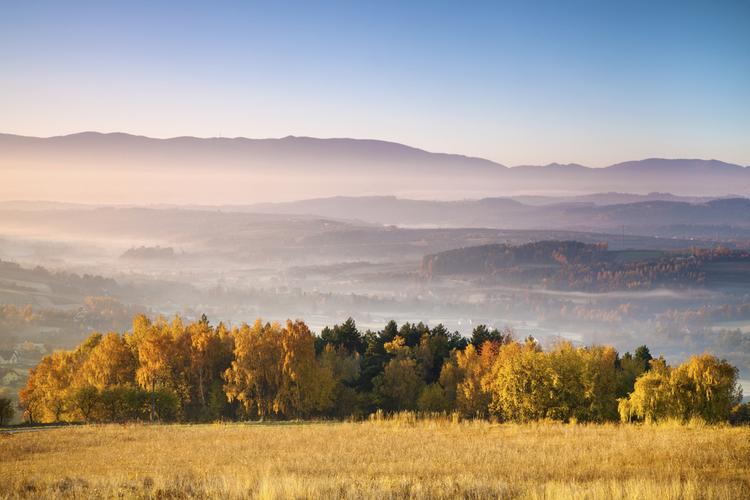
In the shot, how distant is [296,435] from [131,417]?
28768 millimetres

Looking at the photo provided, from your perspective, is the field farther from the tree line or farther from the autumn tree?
the autumn tree

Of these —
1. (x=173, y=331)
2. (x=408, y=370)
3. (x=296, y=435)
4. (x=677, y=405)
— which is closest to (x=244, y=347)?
(x=173, y=331)

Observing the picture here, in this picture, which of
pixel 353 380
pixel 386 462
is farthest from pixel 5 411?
pixel 386 462

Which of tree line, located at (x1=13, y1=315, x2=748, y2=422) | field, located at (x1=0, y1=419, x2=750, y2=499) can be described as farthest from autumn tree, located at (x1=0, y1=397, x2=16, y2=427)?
field, located at (x1=0, y1=419, x2=750, y2=499)

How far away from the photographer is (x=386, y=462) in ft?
99.9

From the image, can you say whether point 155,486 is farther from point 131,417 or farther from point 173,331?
point 173,331

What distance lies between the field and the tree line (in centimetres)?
1330

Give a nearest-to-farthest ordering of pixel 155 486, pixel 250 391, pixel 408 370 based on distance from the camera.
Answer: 1. pixel 155 486
2. pixel 250 391
3. pixel 408 370

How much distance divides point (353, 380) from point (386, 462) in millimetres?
60578

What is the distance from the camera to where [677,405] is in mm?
49031

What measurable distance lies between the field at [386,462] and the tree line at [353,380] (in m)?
13.3

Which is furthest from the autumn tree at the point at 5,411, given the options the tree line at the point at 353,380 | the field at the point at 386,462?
the field at the point at 386,462

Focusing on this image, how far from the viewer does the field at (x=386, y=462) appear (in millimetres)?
22188

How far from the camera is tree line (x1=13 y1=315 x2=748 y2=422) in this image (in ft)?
169
